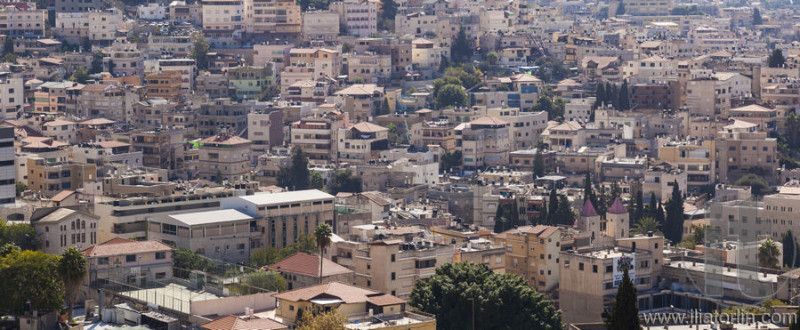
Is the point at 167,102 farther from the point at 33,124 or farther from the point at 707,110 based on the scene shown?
the point at 707,110

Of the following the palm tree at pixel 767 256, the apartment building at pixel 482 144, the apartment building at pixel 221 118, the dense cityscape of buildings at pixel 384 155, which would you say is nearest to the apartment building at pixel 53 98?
the dense cityscape of buildings at pixel 384 155

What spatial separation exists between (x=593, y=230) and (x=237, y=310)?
2060 cm

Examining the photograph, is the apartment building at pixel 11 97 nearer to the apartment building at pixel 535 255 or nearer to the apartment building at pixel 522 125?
the apartment building at pixel 522 125

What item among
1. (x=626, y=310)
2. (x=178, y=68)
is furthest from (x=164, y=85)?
(x=626, y=310)

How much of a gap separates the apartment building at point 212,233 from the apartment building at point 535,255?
29.2 ft

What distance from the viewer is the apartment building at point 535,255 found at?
63.2m

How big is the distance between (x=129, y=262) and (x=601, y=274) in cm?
1510

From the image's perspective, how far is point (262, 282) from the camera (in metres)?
55.1

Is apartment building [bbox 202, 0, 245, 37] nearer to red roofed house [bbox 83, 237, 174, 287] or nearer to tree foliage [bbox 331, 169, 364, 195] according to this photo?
tree foliage [bbox 331, 169, 364, 195]

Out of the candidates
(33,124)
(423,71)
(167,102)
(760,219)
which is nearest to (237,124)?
(167,102)

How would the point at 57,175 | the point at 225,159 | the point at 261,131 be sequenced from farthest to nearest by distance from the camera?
the point at 261,131, the point at 225,159, the point at 57,175

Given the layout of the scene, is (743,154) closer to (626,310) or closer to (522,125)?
(522,125)

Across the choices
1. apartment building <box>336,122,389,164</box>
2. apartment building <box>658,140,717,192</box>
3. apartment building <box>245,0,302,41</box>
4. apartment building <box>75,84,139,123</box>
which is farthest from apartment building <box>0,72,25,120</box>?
apartment building <box>658,140,717,192</box>

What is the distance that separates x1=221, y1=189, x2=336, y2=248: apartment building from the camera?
6675 centimetres
